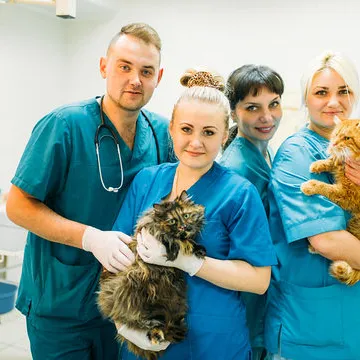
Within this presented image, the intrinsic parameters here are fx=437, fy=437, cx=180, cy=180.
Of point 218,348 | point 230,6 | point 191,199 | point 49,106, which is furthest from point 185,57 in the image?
point 218,348

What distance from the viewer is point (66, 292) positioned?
154 cm

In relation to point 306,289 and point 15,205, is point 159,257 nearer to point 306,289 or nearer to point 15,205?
point 306,289

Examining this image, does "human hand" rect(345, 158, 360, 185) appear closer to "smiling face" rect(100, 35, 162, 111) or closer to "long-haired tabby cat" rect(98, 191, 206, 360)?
"long-haired tabby cat" rect(98, 191, 206, 360)

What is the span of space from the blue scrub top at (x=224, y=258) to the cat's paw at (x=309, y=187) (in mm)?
178

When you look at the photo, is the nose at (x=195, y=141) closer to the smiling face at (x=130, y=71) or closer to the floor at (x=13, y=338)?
the smiling face at (x=130, y=71)

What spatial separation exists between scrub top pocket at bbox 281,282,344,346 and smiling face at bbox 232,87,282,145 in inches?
24.1

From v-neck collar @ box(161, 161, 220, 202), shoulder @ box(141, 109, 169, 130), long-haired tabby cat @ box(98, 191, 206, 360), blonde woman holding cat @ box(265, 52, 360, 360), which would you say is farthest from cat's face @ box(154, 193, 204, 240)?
shoulder @ box(141, 109, 169, 130)

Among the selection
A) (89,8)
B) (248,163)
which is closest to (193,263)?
(248,163)

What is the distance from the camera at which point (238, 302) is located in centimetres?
129

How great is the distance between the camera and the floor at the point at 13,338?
292cm

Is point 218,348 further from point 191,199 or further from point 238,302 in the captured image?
point 191,199

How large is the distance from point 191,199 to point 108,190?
373mm

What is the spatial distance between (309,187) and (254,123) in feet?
1.38

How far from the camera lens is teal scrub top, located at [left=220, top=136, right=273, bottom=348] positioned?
5.12 feet
